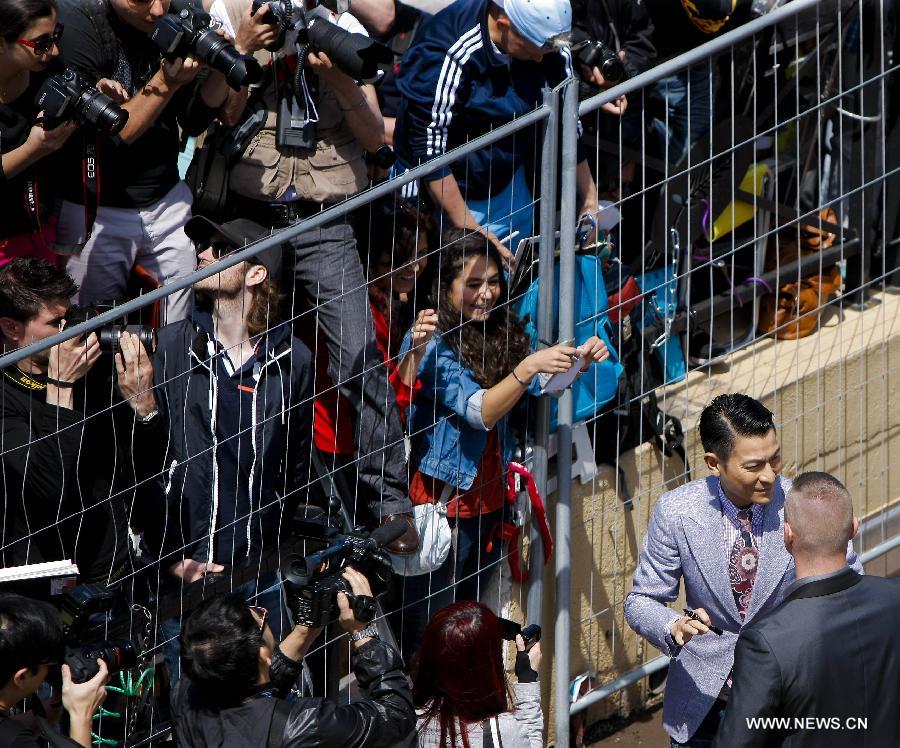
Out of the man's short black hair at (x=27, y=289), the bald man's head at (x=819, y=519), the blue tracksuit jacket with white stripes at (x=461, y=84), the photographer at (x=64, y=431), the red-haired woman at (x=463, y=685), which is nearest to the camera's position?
the bald man's head at (x=819, y=519)

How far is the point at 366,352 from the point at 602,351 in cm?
Result: 74

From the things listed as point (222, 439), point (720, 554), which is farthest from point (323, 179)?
point (720, 554)

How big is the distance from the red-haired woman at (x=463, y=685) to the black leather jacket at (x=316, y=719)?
3.0 inches

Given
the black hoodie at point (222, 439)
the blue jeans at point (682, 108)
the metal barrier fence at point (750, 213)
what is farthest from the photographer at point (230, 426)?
the blue jeans at point (682, 108)

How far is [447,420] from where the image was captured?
4.70m

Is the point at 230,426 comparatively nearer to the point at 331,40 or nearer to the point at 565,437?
the point at 565,437

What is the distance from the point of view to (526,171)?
4.81m

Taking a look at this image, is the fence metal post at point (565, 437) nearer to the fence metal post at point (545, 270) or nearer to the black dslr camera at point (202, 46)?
the fence metal post at point (545, 270)

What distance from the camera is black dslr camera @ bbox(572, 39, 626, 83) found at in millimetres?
5422

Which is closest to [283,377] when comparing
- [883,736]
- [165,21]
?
[165,21]

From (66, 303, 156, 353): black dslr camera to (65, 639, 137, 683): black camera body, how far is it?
85 centimetres

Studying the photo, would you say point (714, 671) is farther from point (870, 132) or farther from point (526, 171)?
point (870, 132)

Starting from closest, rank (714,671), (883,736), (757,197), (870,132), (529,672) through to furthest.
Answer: (883,736)
(529,672)
(714,671)
(757,197)
(870,132)

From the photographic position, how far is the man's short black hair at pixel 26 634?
357cm
